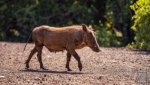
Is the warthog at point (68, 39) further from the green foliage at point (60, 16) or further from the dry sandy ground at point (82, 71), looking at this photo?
the green foliage at point (60, 16)

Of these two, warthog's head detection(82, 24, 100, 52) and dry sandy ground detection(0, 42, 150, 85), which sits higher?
warthog's head detection(82, 24, 100, 52)

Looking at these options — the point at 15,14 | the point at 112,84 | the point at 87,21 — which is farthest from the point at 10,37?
the point at 112,84

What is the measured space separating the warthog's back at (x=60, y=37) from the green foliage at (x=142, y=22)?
7742 mm

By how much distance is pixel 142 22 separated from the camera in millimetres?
21453

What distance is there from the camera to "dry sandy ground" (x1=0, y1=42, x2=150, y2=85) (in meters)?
11.2

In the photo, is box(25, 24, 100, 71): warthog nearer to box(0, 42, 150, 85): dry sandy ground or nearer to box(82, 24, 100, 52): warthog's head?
box(82, 24, 100, 52): warthog's head

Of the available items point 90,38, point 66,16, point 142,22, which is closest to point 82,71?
point 90,38

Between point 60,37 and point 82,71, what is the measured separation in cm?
105

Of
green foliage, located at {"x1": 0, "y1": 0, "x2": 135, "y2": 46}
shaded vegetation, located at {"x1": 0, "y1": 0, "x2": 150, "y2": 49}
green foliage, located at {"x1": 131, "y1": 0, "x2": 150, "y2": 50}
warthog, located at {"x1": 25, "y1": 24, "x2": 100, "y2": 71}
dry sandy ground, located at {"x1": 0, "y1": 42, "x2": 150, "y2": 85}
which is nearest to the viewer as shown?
dry sandy ground, located at {"x1": 0, "y1": 42, "x2": 150, "y2": 85}

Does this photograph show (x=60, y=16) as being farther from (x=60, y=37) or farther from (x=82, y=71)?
(x=82, y=71)

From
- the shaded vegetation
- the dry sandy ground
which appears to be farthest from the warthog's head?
the shaded vegetation

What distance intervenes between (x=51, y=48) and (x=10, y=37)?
681 inches

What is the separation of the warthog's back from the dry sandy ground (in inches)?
25.7

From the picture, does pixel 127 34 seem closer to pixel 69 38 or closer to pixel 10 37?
pixel 10 37
